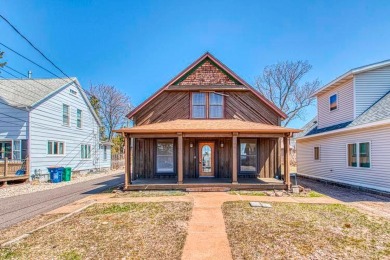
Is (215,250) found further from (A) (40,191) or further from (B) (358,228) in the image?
(A) (40,191)

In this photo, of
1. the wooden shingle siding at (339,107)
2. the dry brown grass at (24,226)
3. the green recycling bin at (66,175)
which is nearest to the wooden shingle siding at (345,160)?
the wooden shingle siding at (339,107)

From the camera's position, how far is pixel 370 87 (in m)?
11.3

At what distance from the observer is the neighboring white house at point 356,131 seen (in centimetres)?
935

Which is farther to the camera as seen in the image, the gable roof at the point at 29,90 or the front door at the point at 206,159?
the gable roof at the point at 29,90

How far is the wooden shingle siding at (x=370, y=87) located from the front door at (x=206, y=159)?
7480mm

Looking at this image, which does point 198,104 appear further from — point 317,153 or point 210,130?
point 317,153

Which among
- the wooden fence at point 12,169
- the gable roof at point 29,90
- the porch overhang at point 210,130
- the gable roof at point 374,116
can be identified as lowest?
the wooden fence at point 12,169

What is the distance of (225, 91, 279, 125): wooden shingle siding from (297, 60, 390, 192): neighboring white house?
3.37 m

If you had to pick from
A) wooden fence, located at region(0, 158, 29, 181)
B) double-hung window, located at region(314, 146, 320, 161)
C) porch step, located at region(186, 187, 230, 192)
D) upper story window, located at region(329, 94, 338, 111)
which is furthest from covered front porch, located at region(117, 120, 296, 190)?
wooden fence, located at region(0, 158, 29, 181)

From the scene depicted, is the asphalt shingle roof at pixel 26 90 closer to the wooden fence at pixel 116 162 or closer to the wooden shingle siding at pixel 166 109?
the wooden shingle siding at pixel 166 109

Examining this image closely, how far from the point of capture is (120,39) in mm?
14797

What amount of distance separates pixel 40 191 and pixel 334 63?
988 inches

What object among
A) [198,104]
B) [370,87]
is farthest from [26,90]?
[370,87]

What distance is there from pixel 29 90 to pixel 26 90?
0.17 metres
